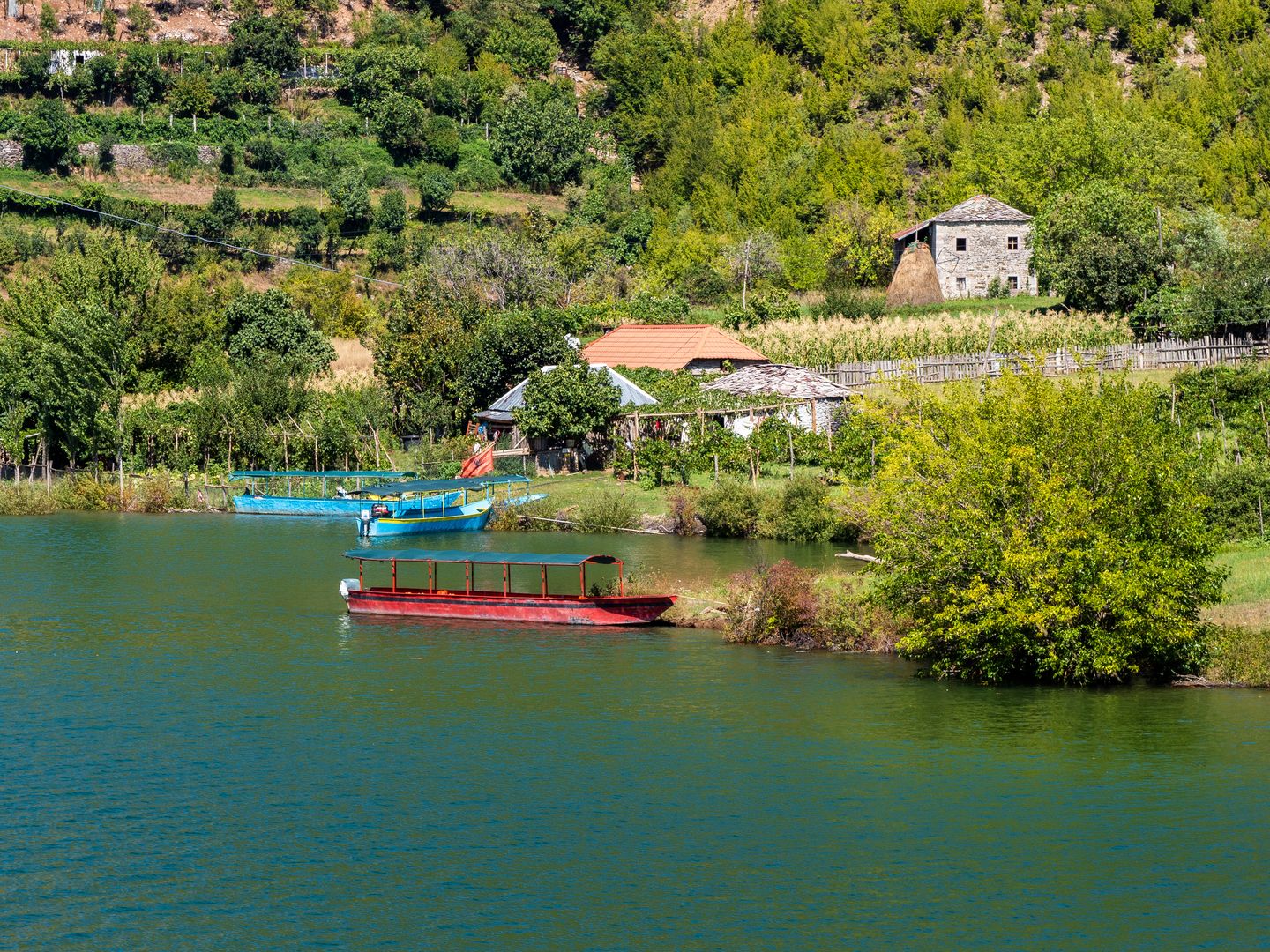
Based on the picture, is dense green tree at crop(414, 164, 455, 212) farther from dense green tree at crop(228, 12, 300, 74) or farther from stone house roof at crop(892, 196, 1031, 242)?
stone house roof at crop(892, 196, 1031, 242)

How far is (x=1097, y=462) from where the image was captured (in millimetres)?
33531

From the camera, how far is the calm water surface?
23.4 meters

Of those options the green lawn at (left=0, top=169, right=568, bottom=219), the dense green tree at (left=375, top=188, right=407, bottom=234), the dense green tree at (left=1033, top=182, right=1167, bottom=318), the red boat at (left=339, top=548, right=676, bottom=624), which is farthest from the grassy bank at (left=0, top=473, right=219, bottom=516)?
the dense green tree at (left=375, top=188, right=407, bottom=234)

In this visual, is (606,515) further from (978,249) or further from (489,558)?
(978,249)

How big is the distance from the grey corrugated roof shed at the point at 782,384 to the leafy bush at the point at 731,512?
9.90 metres

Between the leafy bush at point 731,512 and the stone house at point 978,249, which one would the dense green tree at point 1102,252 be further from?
the leafy bush at point 731,512

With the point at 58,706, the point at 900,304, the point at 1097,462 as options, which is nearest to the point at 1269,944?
the point at 1097,462

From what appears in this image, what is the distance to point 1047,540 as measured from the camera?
32188mm

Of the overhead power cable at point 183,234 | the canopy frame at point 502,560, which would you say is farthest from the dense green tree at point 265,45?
the canopy frame at point 502,560

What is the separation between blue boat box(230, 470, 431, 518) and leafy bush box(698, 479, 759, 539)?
12495 mm

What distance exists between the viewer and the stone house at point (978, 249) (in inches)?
3797

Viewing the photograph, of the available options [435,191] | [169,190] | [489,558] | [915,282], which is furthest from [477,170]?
[489,558]

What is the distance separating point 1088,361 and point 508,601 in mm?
36761

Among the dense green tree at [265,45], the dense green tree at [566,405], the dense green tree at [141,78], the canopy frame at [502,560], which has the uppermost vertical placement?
the dense green tree at [265,45]
